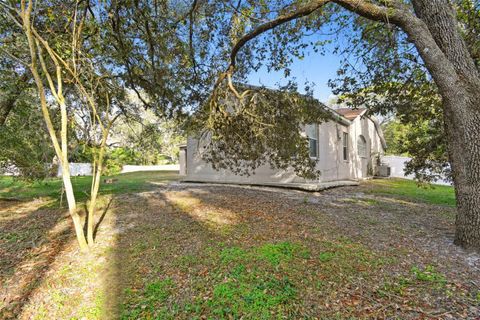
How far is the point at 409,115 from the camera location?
25.3ft

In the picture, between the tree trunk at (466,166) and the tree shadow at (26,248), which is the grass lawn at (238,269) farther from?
the tree trunk at (466,166)

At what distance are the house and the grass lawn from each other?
424 centimetres

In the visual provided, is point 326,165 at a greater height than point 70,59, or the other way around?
point 70,59

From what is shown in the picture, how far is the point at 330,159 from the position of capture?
1251cm

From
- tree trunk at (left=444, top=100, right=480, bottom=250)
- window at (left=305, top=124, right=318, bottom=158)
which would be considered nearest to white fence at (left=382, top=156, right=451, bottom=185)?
window at (left=305, top=124, right=318, bottom=158)

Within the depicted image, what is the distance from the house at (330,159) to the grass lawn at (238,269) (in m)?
4.24

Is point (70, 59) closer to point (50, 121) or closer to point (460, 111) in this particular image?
point (50, 121)

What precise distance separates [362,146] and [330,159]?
6.22 m

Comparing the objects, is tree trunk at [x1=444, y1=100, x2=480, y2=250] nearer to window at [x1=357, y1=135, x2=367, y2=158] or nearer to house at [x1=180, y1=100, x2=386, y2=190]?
house at [x1=180, y1=100, x2=386, y2=190]

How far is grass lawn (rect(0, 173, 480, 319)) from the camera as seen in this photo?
9.08ft

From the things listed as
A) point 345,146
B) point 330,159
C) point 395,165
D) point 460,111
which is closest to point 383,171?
Answer: point 395,165

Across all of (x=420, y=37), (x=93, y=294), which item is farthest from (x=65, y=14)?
(x=420, y=37)

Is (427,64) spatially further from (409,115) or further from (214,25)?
(214,25)

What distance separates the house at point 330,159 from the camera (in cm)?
1132
